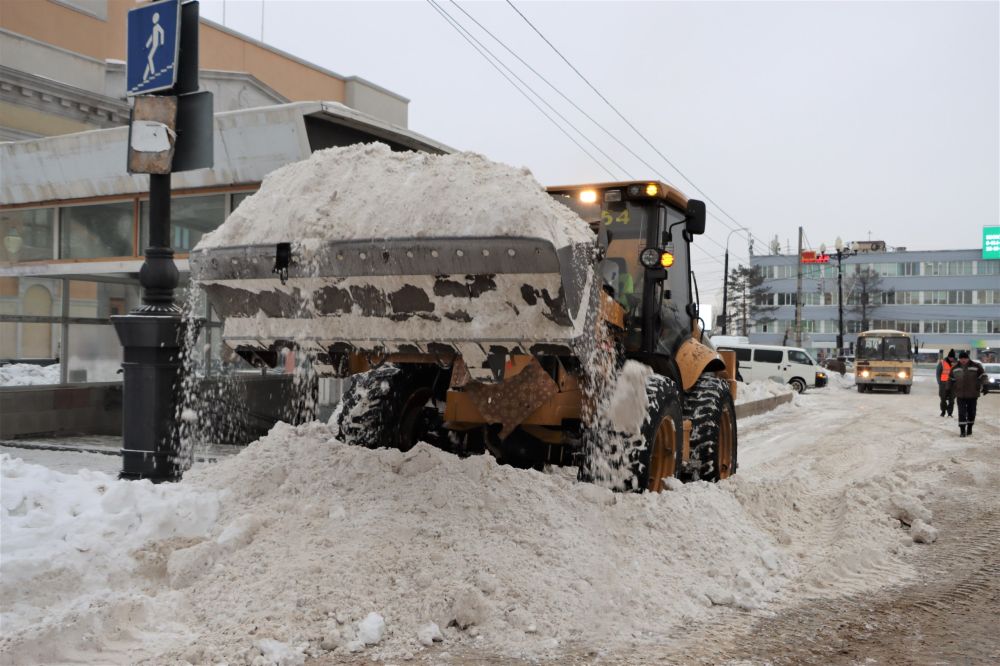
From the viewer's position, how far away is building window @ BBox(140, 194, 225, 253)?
11516 mm

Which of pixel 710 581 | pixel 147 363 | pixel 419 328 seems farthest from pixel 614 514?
pixel 147 363

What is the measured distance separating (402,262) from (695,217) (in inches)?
132

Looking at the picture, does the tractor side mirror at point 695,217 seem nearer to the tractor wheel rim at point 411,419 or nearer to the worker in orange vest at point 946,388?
the tractor wheel rim at point 411,419

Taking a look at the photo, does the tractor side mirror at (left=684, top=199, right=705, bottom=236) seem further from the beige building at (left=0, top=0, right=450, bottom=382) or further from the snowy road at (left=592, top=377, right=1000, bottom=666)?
the beige building at (left=0, top=0, right=450, bottom=382)

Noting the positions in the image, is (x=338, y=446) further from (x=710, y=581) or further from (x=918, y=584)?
(x=918, y=584)

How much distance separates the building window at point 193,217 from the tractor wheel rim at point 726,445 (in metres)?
7.03

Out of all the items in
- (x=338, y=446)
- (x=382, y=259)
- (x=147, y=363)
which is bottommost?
(x=338, y=446)

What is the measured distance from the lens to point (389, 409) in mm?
7141

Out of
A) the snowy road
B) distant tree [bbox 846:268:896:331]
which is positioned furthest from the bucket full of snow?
distant tree [bbox 846:268:896:331]

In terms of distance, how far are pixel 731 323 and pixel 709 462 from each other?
275ft

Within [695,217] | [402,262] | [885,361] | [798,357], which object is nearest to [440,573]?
[402,262]

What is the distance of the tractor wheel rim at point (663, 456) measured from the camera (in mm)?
6684

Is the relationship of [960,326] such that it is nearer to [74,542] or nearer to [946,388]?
[946,388]

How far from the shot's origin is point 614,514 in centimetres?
570
